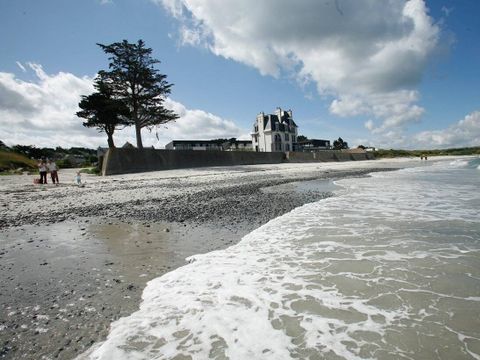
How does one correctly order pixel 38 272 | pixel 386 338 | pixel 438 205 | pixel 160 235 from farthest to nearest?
pixel 438 205 → pixel 160 235 → pixel 38 272 → pixel 386 338

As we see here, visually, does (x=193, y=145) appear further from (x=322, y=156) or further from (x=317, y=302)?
(x=317, y=302)

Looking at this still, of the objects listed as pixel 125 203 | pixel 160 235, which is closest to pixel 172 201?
pixel 125 203

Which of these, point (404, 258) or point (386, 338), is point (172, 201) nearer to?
point (404, 258)

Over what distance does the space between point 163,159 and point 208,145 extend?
2432 inches

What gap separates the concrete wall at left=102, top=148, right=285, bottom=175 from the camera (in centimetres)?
2897

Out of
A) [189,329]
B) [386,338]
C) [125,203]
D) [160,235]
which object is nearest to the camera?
[386,338]

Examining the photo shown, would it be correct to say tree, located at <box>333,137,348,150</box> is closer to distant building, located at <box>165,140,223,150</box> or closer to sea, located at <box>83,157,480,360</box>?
distant building, located at <box>165,140,223,150</box>

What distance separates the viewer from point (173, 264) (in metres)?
4.98

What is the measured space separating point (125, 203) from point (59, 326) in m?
8.92

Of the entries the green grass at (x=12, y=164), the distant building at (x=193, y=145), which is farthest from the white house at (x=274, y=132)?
the green grass at (x=12, y=164)

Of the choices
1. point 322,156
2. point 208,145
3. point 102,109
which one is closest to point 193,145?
point 208,145

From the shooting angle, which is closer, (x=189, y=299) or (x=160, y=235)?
(x=189, y=299)

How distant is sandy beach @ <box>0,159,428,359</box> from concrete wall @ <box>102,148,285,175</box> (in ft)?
57.1

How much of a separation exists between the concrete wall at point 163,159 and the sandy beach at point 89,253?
685 inches
